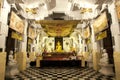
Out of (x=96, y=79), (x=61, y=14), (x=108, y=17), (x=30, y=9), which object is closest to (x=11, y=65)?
(x=96, y=79)

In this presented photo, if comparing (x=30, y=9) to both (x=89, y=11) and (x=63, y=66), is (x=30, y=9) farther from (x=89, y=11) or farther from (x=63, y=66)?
(x=63, y=66)

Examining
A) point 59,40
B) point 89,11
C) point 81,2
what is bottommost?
point 59,40

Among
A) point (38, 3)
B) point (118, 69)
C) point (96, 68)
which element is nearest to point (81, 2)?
point (38, 3)

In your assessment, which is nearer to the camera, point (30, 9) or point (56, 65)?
point (30, 9)

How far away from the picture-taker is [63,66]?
384 inches

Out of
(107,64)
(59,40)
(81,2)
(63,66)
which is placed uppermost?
(81,2)

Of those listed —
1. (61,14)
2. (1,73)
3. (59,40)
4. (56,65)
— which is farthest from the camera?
(59,40)

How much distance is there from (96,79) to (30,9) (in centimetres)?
688

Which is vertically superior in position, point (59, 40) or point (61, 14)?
point (61, 14)

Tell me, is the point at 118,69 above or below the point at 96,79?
above

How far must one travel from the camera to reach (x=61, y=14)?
14.2 meters

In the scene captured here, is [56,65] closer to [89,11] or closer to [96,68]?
[96,68]

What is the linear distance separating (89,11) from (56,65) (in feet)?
16.6

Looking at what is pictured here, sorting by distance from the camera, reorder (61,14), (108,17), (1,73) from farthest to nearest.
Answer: (61,14), (108,17), (1,73)
